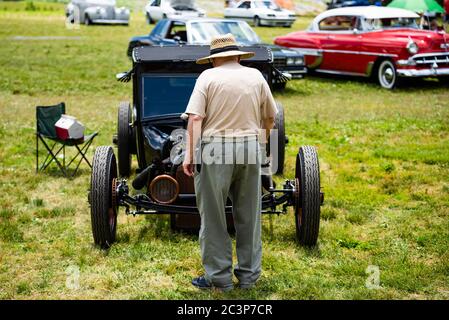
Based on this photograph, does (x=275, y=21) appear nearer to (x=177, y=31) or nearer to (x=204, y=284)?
(x=177, y=31)

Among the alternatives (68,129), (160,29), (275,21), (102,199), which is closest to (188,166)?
(102,199)

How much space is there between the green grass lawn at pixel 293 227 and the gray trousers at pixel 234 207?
183mm

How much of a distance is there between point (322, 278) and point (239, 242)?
0.74 metres

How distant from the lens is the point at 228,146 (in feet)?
15.8

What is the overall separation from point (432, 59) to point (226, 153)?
1160 cm

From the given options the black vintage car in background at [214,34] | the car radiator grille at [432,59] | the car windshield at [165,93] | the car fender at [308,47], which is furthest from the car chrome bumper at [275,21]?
the car windshield at [165,93]

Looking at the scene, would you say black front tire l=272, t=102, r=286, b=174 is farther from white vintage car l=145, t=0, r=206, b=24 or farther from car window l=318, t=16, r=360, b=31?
white vintage car l=145, t=0, r=206, b=24

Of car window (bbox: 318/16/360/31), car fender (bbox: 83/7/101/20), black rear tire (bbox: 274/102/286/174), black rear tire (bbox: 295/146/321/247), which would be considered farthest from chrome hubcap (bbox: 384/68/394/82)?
car fender (bbox: 83/7/101/20)

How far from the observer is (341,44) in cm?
1655

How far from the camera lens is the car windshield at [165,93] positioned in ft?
22.6

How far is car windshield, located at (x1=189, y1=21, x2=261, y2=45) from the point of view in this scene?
14645mm
